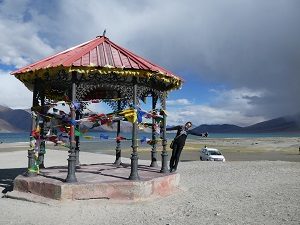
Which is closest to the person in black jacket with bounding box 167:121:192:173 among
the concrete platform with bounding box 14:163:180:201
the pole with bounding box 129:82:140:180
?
the concrete platform with bounding box 14:163:180:201

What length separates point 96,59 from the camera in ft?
37.2

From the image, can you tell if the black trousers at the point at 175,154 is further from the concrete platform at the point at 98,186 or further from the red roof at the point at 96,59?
the red roof at the point at 96,59

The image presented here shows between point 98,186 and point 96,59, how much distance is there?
3.89m

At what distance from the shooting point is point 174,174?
12.8 m

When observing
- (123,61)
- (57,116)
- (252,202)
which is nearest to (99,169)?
(57,116)

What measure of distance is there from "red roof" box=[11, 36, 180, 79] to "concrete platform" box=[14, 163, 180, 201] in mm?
3472

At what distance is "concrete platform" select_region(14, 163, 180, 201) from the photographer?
10312 millimetres

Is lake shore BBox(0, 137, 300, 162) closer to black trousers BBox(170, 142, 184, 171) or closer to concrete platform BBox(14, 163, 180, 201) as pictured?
black trousers BBox(170, 142, 184, 171)

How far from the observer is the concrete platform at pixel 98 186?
33.8 ft

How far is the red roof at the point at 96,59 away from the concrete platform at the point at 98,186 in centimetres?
347

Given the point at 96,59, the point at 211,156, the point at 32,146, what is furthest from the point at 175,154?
the point at 211,156

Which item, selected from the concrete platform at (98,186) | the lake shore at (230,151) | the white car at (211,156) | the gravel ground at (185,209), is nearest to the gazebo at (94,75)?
the concrete platform at (98,186)

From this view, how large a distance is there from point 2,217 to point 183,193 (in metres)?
5.88

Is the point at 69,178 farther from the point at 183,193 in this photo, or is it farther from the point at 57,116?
the point at 183,193
